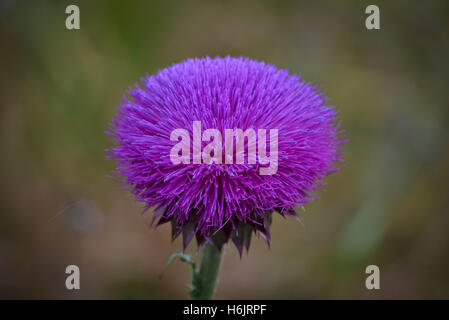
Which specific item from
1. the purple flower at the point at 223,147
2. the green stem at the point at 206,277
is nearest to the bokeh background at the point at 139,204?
the green stem at the point at 206,277

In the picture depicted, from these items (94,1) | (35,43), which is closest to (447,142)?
(94,1)

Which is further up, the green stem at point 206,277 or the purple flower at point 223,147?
the purple flower at point 223,147

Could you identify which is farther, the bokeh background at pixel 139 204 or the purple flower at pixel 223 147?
the bokeh background at pixel 139 204

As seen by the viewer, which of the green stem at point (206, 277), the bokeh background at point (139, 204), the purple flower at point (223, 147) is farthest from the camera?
the bokeh background at point (139, 204)

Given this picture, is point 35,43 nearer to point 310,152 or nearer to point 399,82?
point 310,152

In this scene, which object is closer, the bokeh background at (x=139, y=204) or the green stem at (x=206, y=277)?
the green stem at (x=206, y=277)

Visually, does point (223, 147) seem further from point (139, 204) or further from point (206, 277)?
point (139, 204)

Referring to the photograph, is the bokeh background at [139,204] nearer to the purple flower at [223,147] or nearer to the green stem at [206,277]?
the green stem at [206,277]

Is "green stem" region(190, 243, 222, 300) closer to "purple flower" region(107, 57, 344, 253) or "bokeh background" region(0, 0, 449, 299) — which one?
"purple flower" region(107, 57, 344, 253)

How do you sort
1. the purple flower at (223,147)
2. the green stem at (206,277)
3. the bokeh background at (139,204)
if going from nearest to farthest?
the purple flower at (223,147)
the green stem at (206,277)
the bokeh background at (139,204)
